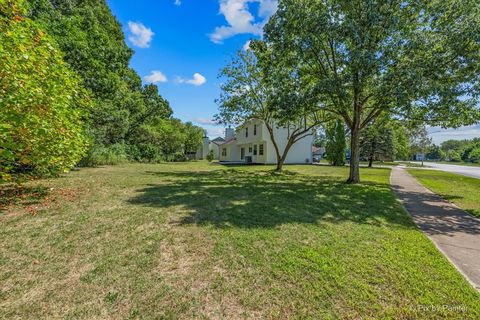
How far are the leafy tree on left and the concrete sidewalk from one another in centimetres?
785

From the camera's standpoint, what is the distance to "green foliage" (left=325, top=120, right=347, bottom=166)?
29.1 m

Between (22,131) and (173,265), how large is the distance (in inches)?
177

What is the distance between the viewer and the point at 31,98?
4.78 metres

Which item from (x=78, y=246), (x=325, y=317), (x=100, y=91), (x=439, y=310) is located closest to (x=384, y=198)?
(x=439, y=310)

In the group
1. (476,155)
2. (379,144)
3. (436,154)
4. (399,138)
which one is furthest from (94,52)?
(436,154)

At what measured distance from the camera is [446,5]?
943 centimetres

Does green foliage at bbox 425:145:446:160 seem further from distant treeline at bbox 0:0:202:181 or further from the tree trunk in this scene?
distant treeline at bbox 0:0:202:181

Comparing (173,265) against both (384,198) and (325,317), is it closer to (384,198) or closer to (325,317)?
(325,317)

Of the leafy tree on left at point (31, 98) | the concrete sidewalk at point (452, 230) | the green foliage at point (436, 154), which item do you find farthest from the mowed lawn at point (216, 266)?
the green foliage at point (436, 154)

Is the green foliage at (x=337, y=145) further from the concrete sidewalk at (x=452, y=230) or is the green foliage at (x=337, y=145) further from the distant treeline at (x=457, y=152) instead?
the distant treeline at (x=457, y=152)

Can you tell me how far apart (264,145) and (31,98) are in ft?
79.9

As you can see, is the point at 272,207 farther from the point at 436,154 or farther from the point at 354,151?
the point at 436,154

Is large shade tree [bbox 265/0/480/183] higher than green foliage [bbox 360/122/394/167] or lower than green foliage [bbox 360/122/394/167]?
higher

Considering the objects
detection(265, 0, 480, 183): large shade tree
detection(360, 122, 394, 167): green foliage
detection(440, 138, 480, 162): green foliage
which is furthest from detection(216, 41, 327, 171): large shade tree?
detection(440, 138, 480, 162): green foliage
